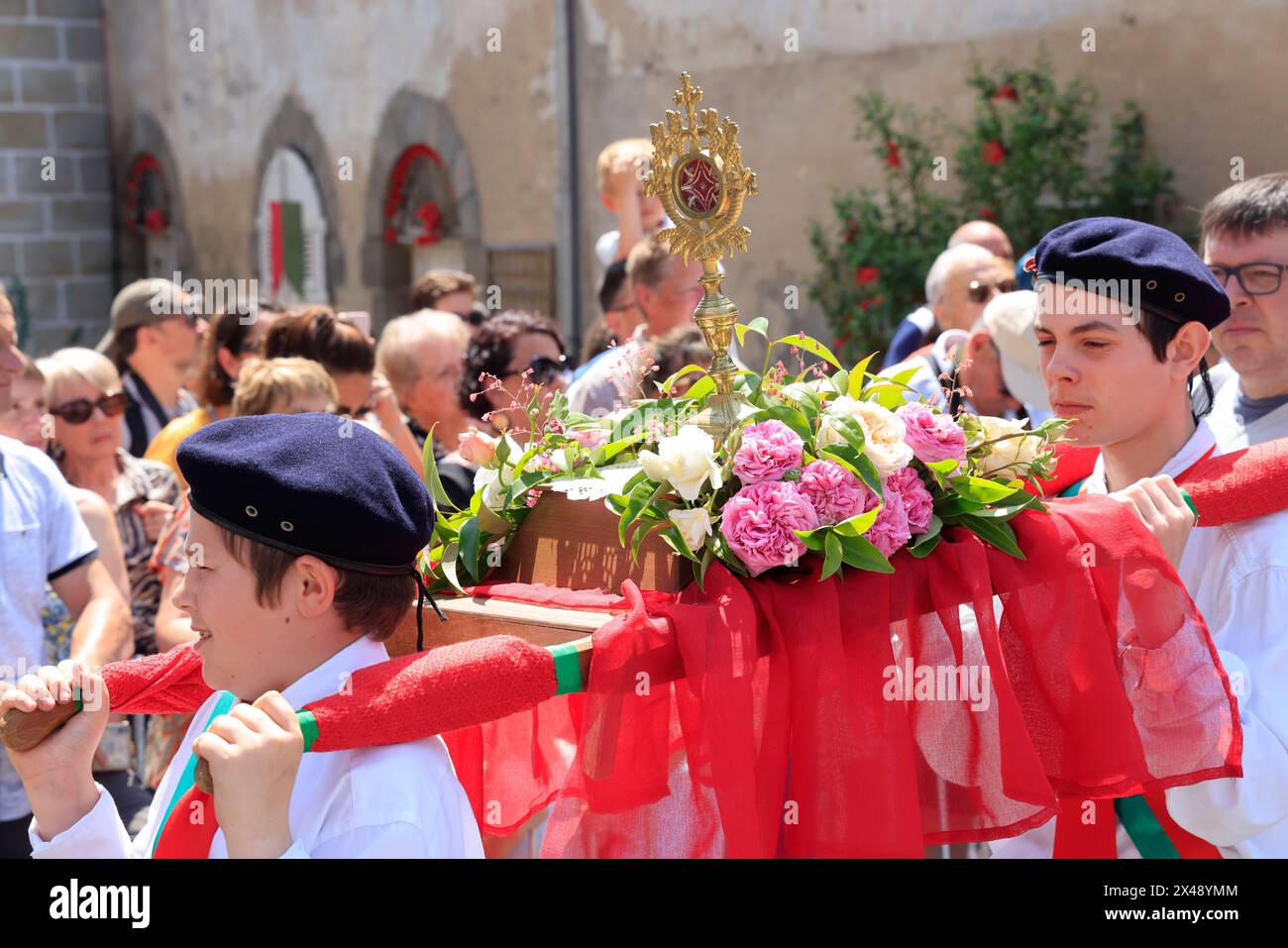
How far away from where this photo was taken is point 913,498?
91.3 inches

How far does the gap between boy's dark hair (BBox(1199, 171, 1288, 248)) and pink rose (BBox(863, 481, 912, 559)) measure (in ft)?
4.52

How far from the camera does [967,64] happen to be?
333 inches

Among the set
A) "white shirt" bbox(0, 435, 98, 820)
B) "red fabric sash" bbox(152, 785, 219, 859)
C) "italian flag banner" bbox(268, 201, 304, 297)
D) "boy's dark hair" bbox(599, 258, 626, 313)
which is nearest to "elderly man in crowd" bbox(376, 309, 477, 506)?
"boy's dark hair" bbox(599, 258, 626, 313)

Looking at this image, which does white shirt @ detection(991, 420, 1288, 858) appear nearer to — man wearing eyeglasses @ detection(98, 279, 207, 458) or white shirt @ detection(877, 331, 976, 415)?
white shirt @ detection(877, 331, 976, 415)

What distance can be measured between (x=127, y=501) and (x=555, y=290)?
6604 mm

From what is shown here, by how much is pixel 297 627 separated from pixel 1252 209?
220 centimetres

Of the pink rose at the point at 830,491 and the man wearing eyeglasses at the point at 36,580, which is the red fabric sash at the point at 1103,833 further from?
the man wearing eyeglasses at the point at 36,580

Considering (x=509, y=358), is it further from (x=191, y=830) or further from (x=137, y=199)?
(x=137, y=199)

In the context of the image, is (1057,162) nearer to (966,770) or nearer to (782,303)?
(782,303)

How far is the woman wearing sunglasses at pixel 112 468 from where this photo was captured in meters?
4.66

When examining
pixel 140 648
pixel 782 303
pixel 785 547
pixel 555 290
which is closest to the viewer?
pixel 785 547

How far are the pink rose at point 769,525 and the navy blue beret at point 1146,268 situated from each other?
31.3 inches

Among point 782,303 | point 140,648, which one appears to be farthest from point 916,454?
point 782,303

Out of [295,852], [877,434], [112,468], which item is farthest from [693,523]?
[112,468]
